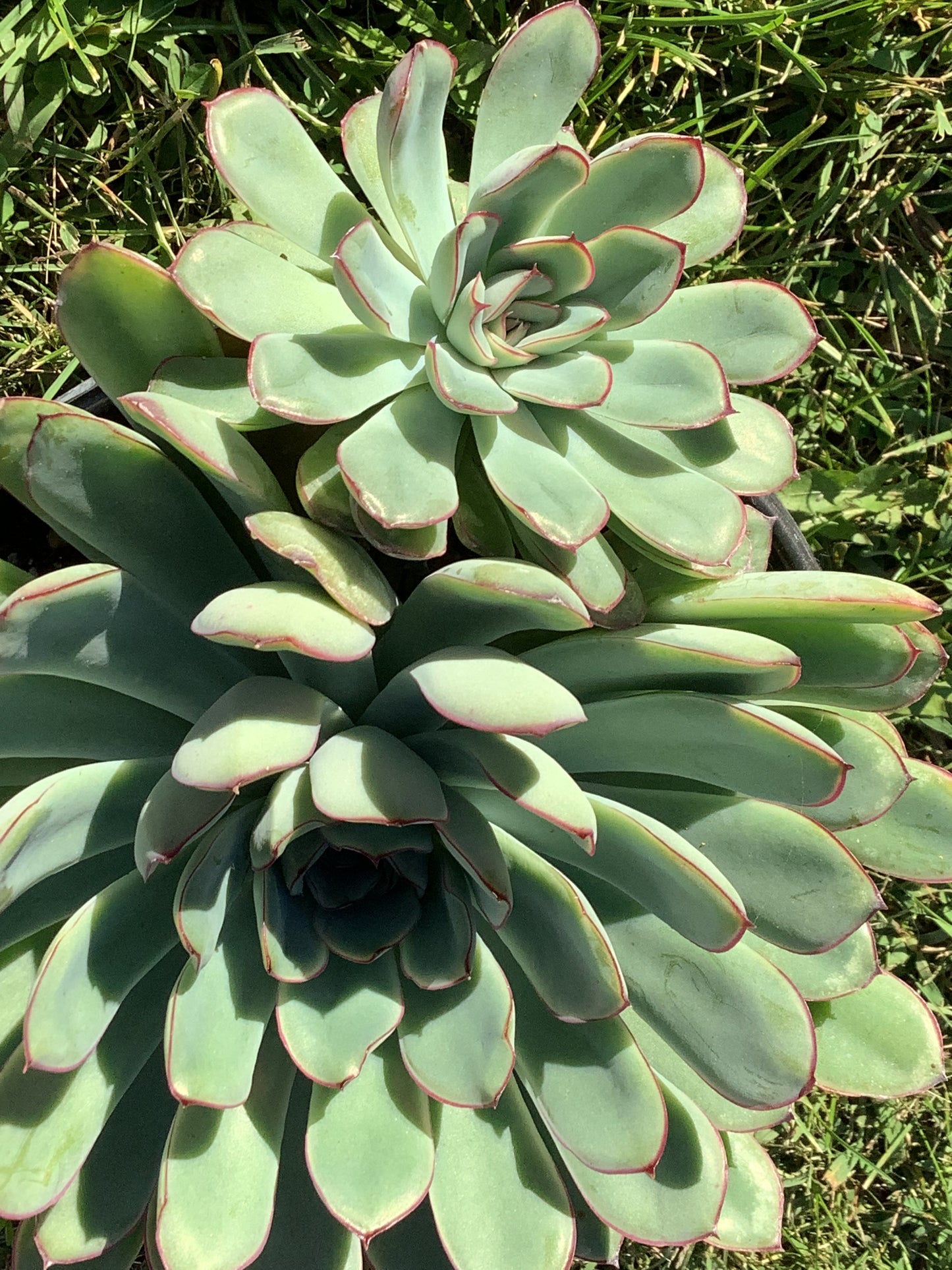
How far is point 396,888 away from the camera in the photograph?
874 millimetres

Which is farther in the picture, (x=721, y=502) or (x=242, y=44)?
(x=242, y=44)

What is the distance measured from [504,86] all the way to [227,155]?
0.76ft

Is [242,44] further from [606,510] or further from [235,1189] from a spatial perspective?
A: [235,1189]

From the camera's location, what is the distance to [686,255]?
87 cm

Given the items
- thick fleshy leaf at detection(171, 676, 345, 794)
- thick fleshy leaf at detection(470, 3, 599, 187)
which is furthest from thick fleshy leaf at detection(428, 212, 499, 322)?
thick fleshy leaf at detection(171, 676, 345, 794)

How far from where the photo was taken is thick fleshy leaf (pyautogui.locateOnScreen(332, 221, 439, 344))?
75 centimetres

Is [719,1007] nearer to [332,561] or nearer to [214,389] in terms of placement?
[332,561]

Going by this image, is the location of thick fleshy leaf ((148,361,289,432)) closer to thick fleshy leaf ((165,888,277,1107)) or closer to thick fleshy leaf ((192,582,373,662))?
thick fleshy leaf ((192,582,373,662))

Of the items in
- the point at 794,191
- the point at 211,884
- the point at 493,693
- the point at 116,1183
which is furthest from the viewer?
the point at 794,191

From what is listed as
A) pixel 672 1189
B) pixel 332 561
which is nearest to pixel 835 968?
pixel 672 1189

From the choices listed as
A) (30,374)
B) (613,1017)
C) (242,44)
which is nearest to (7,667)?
(613,1017)

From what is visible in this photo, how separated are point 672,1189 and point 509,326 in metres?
0.72

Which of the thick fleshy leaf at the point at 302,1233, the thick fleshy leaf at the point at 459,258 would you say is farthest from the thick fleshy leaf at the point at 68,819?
the thick fleshy leaf at the point at 459,258

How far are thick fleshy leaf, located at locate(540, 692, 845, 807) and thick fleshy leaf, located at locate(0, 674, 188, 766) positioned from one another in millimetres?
324
